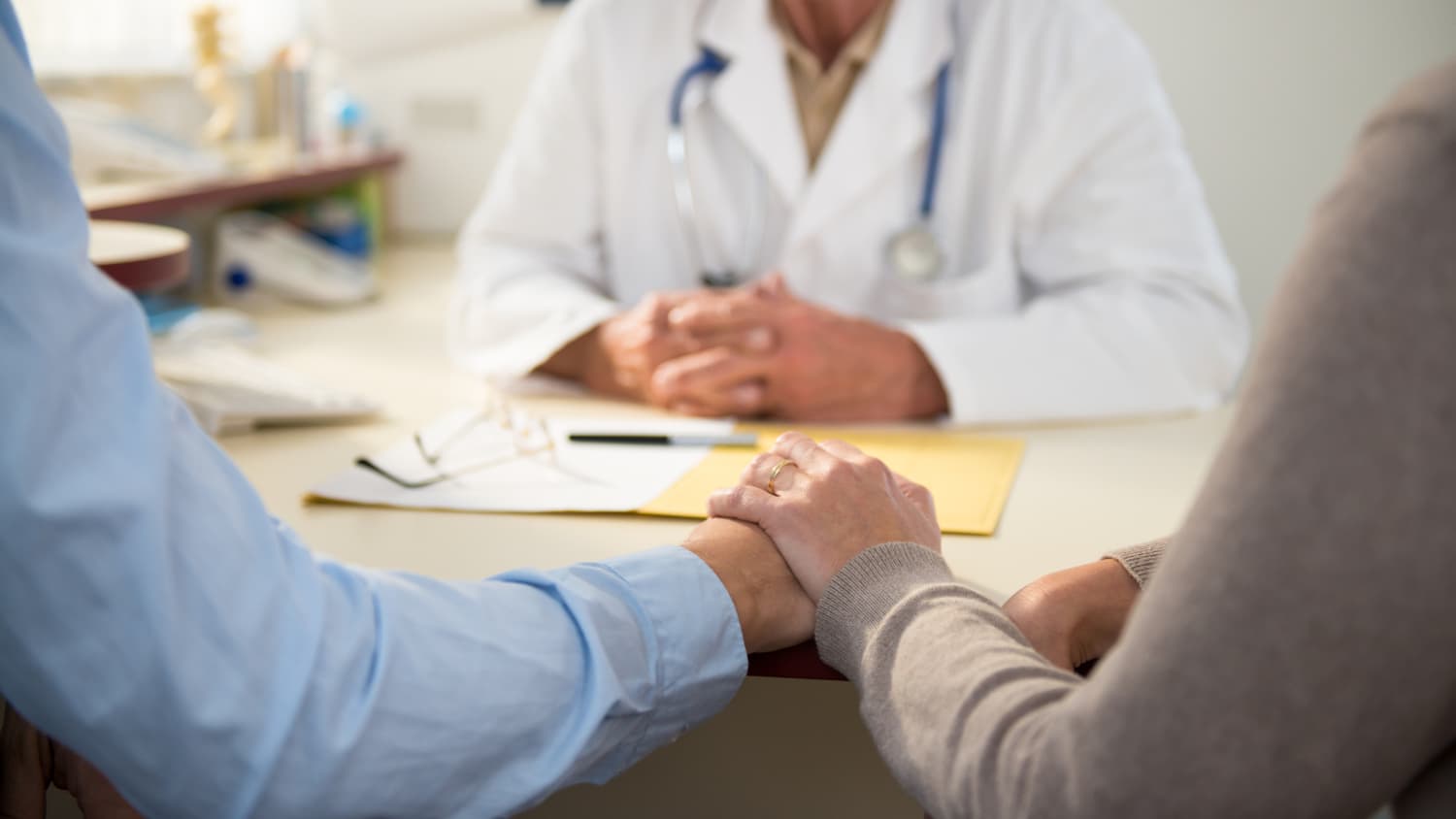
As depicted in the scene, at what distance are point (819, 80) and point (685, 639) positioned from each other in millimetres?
982

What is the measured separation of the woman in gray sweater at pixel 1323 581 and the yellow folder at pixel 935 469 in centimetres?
40

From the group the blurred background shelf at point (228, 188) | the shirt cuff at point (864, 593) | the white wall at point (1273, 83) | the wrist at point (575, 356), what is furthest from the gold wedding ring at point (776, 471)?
the white wall at point (1273, 83)

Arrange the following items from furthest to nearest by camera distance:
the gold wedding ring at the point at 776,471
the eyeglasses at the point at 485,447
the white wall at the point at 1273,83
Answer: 1. the white wall at the point at 1273,83
2. the eyeglasses at the point at 485,447
3. the gold wedding ring at the point at 776,471

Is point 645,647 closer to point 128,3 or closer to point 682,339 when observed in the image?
point 682,339

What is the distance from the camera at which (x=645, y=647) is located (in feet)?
2.35

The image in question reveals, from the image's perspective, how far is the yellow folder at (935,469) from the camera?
0.94 m

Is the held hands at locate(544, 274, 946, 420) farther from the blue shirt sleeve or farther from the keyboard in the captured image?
the blue shirt sleeve

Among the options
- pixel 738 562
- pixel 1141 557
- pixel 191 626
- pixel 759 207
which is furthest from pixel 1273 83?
pixel 191 626

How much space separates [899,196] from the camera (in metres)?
1.48

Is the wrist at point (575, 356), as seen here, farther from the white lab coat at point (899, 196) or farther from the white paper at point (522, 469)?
the white paper at point (522, 469)

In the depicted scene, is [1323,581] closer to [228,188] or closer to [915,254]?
[915,254]

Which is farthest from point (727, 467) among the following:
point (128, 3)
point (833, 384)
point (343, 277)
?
point (128, 3)

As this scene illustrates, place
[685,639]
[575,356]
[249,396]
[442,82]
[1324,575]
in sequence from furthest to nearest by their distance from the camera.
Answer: [442,82]
[575,356]
[249,396]
[685,639]
[1324,575]

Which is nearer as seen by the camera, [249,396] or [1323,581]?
[1323,581]
